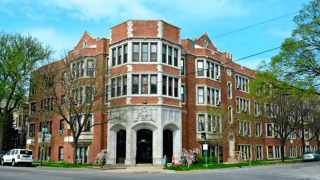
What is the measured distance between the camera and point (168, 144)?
33.6m

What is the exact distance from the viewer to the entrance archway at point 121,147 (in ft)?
108

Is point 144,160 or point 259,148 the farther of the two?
point 259,148

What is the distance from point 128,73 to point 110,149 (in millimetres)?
7790

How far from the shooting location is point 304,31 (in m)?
27.0

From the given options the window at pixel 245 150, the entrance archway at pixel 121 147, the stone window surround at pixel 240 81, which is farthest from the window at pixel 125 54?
the window at pixel 245 150

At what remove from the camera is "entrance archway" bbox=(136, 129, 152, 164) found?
3203 centimetres

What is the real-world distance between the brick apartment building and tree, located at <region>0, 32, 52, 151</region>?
16.7 feet

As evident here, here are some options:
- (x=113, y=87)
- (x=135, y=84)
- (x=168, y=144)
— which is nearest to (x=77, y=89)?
(x=113, y=87)

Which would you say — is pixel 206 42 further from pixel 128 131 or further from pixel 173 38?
pixel 128 131

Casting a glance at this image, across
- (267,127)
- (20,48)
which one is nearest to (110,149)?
(20,48)

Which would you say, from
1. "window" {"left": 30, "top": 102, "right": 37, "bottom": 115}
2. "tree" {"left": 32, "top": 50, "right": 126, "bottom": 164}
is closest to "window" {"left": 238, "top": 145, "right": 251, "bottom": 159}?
"tree" {"left": 32, "top": 50, "right": 126, "bottom": 164}

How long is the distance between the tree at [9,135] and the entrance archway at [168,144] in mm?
29146

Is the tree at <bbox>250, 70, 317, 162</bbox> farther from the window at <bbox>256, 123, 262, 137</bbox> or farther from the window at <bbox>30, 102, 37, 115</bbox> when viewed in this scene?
the window at <bbox>30, 102, 37, 115</bbox>

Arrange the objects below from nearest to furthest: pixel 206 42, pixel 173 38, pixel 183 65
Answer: pixel 173 38, pixel 183 65, pixel 206 42
